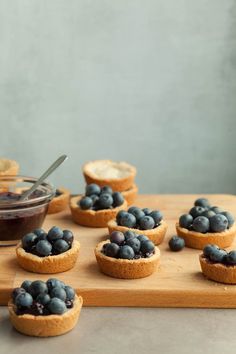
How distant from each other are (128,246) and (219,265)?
1.07 ft

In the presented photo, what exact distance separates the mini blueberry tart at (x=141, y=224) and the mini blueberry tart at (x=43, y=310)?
68cm

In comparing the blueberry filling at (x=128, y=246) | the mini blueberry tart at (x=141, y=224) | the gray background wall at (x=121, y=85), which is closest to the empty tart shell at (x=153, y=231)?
the mini blueberry tart at (x=141, y=224)

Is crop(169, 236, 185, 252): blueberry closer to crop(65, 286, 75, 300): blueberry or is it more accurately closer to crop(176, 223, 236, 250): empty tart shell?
crop(176, 223, 236, 250): empty tart shell

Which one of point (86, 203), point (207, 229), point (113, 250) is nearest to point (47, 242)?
point (113, 250)

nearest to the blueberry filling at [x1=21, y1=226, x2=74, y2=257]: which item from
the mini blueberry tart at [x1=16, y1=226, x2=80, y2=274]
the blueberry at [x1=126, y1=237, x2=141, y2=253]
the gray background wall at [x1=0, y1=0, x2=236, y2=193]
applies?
the mini blueberry tart at [x1=16, y1=226, x2=80, y2=274]

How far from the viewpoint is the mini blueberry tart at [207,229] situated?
3057mm

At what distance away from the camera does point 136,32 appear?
517 centimetres

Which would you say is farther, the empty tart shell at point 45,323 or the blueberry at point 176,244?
the blueberry at point 176,244

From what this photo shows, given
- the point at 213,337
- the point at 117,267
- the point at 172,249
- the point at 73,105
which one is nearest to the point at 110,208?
the point at 172,249

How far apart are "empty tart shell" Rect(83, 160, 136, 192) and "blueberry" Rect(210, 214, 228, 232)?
655 millimetres

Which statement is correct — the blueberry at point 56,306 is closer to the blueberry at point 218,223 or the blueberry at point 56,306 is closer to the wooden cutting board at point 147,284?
the wooden cutting board at point 147,284

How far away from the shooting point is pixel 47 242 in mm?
2812

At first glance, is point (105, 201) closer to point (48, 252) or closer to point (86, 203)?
point (86, 203)

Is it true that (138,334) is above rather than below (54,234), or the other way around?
below
